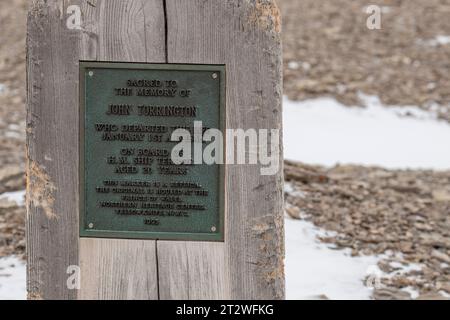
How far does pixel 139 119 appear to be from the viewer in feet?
11.1

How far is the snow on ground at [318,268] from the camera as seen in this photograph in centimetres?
470

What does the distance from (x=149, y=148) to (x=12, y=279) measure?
6.26 ft

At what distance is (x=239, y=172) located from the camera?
336 cm

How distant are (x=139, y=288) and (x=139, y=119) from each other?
741 millimetres

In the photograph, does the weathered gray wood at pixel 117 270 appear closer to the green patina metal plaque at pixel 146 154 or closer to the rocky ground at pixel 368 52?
the green patina metal plaque at pixel 146 154

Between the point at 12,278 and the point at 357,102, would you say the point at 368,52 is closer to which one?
the point at 357,102

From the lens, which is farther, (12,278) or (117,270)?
(12,278)

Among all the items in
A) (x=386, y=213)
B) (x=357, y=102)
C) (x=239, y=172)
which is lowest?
(x=386, y=213)

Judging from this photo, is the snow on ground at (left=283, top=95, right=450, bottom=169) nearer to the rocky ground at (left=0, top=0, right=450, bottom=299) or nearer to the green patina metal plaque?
the rocky ground at (left=0, top=0, right=450, bottom=299)

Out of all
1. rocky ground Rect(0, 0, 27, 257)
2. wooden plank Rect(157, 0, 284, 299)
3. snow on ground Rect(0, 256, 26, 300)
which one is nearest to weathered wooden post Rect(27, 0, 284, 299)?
wooden plank Rect(157, 0, 284, 299)

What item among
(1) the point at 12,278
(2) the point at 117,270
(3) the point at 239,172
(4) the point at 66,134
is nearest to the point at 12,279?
(1) the point at 12,278

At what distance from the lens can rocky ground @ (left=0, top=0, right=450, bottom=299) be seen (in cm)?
546

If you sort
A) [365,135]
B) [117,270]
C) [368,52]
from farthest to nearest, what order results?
[368,52] < [365,135] < [117,270]
